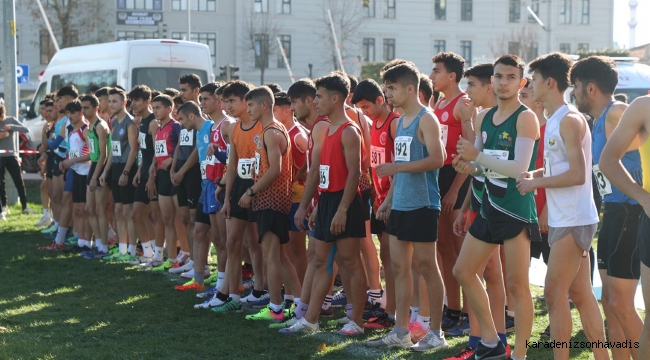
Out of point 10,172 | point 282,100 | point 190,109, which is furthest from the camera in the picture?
point 10,172

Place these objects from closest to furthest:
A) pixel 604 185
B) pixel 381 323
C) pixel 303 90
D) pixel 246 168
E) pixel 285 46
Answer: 1. pixel 604 185
2. pixel 381 323
3. pixel 303 90
4. pixel 246 168
5. pixel 285 46

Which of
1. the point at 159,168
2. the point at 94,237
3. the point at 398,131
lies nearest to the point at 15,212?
the point at 94,237

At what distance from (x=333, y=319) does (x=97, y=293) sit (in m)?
2.89

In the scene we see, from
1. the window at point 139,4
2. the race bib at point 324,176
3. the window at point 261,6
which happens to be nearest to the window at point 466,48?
the window at point 261,6

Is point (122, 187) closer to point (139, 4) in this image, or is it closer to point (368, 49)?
point (139, 4)

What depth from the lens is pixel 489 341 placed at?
5.72 metres

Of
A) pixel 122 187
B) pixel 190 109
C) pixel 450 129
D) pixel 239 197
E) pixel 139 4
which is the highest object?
pixel 139 4

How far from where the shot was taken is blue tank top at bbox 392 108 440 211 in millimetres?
6211

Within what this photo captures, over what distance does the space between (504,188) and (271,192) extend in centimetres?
255

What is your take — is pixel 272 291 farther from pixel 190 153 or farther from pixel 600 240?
pixel 600 240

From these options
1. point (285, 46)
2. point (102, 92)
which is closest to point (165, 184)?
point (102, 92)

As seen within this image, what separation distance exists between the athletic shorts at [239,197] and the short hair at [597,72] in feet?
11.7

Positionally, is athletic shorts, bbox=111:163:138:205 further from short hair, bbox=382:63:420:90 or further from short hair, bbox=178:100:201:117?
short hair, bbox=382:63:420:90

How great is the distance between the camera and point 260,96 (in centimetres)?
745
